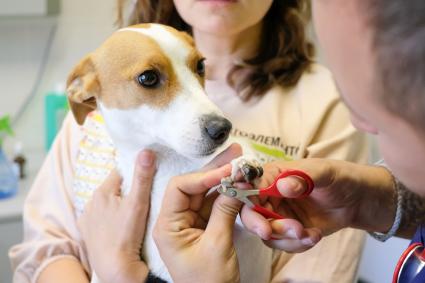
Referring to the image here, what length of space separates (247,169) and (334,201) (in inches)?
7.4

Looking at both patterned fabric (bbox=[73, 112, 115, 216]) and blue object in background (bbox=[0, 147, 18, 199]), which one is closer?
patterned fabric (bbox=[73, 112, 115, 216])

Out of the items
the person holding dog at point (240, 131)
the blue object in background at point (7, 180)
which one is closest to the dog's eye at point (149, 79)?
the person holding dog at point (240, 131)

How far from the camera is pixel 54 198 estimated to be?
45.3 inches

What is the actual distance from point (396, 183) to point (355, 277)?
9.5 inches

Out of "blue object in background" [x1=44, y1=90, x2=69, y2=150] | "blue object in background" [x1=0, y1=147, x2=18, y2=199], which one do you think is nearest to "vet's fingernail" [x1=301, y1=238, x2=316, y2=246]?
"blue object in background" [x1=0, y1=147, x2=18, y2=199]

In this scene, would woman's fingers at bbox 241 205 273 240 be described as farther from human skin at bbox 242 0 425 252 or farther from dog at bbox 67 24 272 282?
dog at bbox 67 24 272 282

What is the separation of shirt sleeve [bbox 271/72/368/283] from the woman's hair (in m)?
0.11

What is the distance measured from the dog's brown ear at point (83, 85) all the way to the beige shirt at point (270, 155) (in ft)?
0.58

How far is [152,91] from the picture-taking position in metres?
0.82

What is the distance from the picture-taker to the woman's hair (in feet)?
3.66

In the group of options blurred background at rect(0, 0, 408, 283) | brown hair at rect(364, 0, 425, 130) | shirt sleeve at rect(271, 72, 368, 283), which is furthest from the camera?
blurred background at rect(0, 0, 408, 283)

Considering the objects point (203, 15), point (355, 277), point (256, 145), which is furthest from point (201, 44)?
point (355, 277)

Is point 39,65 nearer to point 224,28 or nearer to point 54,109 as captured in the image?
point 54,109

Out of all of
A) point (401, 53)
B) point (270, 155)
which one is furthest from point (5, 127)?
point (401, 53)
